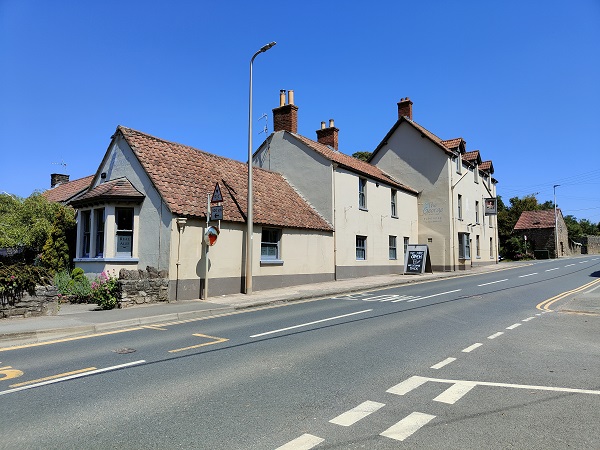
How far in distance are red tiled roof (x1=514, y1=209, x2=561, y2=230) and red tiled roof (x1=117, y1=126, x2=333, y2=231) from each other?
1967 inches

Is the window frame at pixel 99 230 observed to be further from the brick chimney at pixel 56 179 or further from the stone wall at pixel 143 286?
the brick chimney at pixel 56 179

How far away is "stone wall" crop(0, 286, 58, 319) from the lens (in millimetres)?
10453

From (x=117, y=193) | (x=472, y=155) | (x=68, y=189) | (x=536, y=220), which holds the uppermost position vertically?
(x=472, y=155)

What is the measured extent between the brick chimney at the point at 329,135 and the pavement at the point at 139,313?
13.4 meters

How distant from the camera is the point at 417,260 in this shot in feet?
84.3

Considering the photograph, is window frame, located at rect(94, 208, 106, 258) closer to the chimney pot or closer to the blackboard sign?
the chimney pot

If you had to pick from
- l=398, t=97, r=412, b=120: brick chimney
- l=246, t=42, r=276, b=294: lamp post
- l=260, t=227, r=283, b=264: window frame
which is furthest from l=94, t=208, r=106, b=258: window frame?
l=398, t=97, r=412, b=120: brick chimney

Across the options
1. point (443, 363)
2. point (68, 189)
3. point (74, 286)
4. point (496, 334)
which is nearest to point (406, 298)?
point (496, 334)

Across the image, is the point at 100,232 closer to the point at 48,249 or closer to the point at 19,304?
the point at 48,249

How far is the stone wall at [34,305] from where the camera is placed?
1045 centimetres

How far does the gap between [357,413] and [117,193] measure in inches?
518

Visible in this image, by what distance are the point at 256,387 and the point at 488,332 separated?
568 centimetres

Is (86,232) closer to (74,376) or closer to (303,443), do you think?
(74,376)

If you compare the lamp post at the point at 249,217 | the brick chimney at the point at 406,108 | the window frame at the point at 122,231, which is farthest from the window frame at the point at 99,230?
the brick chimney at the point at 406,108
